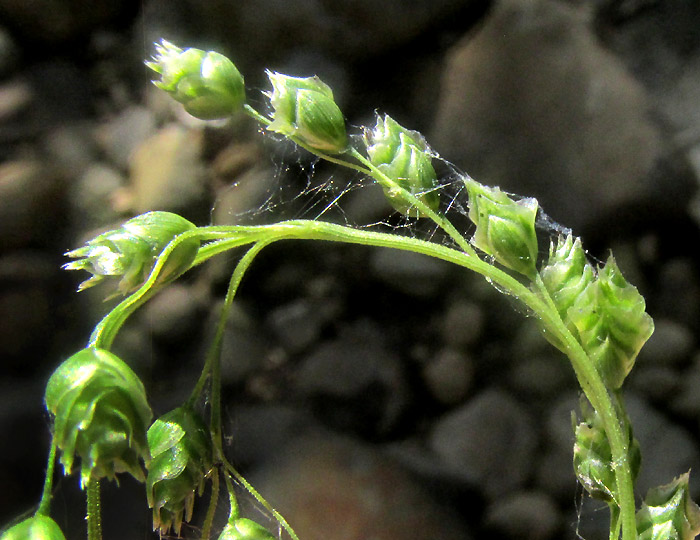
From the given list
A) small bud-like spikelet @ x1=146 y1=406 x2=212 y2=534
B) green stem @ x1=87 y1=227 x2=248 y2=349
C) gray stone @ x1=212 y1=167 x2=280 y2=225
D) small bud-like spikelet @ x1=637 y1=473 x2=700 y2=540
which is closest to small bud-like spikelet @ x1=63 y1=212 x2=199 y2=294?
green stem @ x1=87 y1=227 x2=248 y2=349

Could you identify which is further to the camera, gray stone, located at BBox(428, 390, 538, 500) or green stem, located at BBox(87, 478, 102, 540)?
gray stone, located at BBox(428, 390, 538, 500)

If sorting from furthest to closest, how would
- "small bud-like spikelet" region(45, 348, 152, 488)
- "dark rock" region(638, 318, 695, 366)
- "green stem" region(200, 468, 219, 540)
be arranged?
1. "dark rock" region(638, 318, 695, 366)
2. "green stem" region(200, 468, 219, 540)
3. "small bud-like spikelet" region(45, 348, 152, 488)

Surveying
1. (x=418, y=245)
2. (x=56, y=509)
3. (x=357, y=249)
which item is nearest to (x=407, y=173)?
(x=418, y=245)

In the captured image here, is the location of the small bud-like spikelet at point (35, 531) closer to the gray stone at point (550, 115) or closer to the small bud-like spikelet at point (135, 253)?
the small bud-like spikelet at point (135, 253)

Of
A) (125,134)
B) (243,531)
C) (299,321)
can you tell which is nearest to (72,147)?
(125,134)

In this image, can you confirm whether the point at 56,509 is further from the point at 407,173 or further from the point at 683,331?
the point at 683,331

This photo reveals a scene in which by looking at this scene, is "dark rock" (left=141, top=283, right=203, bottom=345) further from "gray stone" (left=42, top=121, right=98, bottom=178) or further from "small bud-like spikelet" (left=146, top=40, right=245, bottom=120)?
"small bud-like spikelet" (left=146, top=40, right=245, bottom=120)

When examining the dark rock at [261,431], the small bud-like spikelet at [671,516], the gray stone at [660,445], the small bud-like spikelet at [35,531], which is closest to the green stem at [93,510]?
the small bud-like spikelet at [35,531]
